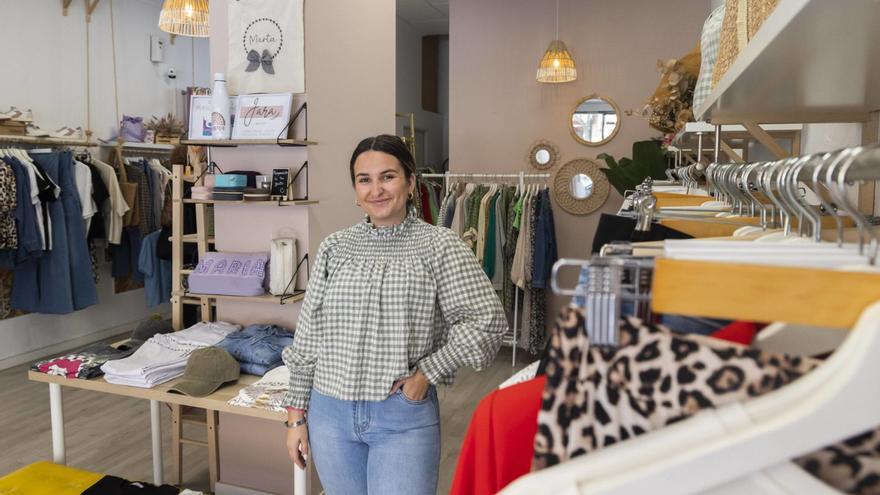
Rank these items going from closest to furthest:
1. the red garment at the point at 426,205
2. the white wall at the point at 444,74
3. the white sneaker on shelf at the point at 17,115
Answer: the white sneaker on shelf at the point at 17,115
the red garment at the point at 426,205
the white wall at the point at 444,74

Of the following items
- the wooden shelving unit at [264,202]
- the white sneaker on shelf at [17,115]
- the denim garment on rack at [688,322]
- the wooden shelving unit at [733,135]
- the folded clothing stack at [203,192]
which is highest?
the white sneaker on shelf at [17,115]

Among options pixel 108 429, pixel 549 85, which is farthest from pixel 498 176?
pixel 108 429

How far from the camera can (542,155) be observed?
5734mm

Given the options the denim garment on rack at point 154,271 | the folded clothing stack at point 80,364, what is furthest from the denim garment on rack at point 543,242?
the folded clothing stack at point 80,364

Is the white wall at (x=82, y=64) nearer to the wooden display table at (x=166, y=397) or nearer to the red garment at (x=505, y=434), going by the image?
the wooden display table at (x=166, y=397)

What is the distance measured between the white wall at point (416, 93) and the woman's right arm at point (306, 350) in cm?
621

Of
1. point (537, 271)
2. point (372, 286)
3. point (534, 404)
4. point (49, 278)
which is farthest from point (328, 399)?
point (49, 278)

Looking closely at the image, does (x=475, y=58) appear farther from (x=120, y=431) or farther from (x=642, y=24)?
(x=120, y=431)

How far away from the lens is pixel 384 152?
6.25 feet

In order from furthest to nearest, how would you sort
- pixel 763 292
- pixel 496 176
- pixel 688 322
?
pixel 496 176
pixel 688 322
pixel 763 292

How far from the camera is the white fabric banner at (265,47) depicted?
3.02m

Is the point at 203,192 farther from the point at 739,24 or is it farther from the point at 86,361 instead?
the point at 739,24

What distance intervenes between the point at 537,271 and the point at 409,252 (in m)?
3.35

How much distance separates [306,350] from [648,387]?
56.2 inches
